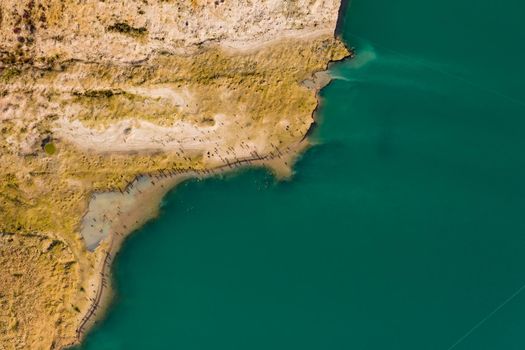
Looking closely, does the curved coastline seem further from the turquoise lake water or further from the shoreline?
the turquoise lake water

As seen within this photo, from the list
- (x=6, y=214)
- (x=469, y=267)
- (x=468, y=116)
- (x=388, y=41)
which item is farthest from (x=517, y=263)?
(x=6, y=214)

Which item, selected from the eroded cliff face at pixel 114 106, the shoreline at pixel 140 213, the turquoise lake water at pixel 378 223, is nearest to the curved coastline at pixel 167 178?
the shoreline at pixel 140 213

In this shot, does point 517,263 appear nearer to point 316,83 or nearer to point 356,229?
point 356,229

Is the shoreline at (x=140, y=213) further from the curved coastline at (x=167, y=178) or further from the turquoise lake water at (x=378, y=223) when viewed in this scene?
the turquoise lake water at (x=378, y=223)

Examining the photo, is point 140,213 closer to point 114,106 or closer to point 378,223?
point 114,106

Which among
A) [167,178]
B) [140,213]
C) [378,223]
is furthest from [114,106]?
[378,223]

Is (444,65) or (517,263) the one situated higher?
(444,65)
